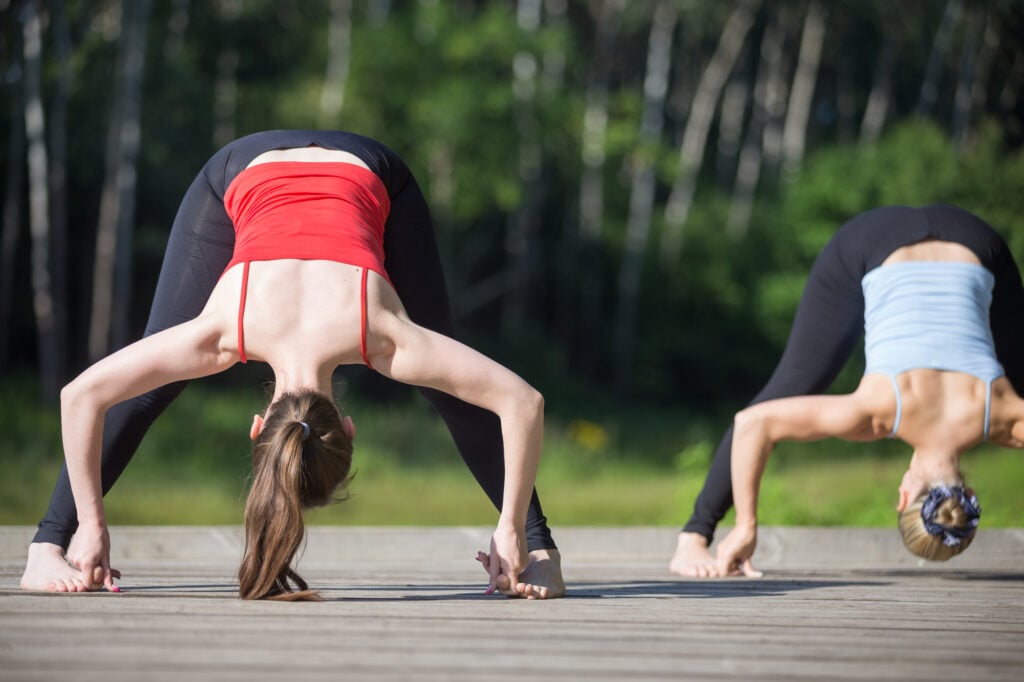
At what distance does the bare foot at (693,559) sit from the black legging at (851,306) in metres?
0.04

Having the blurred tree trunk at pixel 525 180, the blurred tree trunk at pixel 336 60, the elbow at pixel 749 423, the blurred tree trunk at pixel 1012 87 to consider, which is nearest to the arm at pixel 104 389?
the elbow at pixel 749 423

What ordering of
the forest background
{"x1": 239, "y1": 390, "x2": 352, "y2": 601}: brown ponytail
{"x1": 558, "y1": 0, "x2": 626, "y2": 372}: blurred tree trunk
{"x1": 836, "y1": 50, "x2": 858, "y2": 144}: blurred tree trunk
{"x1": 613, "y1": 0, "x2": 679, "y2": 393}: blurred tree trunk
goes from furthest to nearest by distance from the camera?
{"x1": 836, "y1": 50, "x2": 858, "y2": 144}: blurred tree trunk < {"x1": 613, "y1": 0, "x2": 679, "y2": 393}: blurred tree trunk < {"x1": 558, "y1": 0, "x2": 626, "y2": 372}: blurred tree trunk < the forest background < {"x1": 239, "y1": 390, "x2": 352, "y2": 601}: brown ponytail

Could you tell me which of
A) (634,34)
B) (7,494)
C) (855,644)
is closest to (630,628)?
(855,644)

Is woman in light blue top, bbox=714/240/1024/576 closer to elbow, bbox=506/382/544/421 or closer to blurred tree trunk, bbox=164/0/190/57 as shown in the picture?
elbow, bbox=506/382/544/421

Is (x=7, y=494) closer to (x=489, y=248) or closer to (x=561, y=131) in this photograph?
(x=561, y=131)

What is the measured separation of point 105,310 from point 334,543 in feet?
46.7

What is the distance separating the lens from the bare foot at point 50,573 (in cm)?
376

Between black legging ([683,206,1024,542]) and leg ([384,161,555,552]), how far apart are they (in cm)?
132

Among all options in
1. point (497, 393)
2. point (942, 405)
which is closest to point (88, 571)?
point (497, 393)

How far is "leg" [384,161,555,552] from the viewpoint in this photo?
13.5 ft

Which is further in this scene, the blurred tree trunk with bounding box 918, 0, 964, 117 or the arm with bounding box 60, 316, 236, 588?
the blurred tree trunk with bounding box 918, 0, 964, 117

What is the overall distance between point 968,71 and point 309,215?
28.5 metres

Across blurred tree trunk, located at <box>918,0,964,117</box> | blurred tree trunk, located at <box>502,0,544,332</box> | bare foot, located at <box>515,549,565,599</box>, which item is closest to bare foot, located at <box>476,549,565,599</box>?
bare foot, located at <box>515,549,565,599</box>

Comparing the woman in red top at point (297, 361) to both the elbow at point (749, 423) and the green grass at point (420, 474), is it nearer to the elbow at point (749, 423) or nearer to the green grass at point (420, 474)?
the elbow at point (749, 423)
